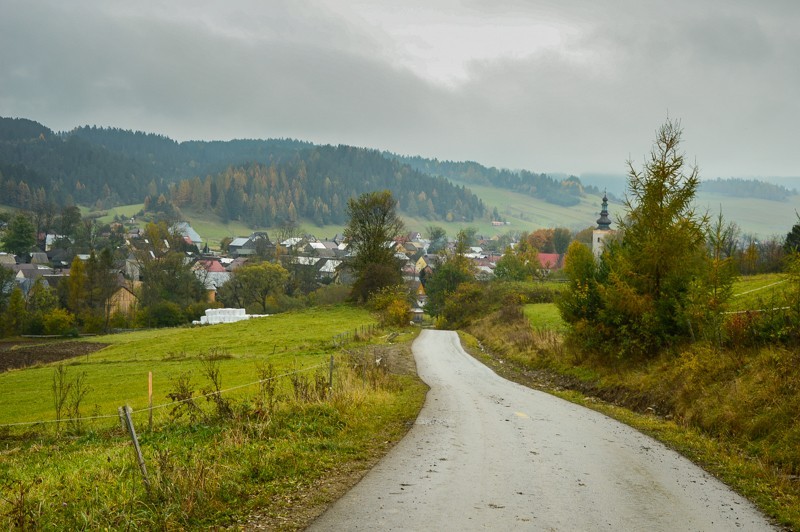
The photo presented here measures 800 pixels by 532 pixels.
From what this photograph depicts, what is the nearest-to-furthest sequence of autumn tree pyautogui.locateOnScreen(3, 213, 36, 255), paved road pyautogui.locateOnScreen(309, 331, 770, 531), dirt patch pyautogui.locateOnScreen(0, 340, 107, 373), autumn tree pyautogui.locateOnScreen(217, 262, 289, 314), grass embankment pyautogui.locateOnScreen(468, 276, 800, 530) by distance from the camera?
paved road pyautogui.locateOnScreen(309, 331, 770, 531), grass embankment pyautogui.locateOnScreen(468, 276, 800, 530), dirt patch pyautogui.locateOnScreen(0, 340, 107, 373), autumn tree pyautogui.locateOnScreen(217, 262, 289, 314), autumn tree pyautogui.locateOnScreen(3, 213, 36, 255)

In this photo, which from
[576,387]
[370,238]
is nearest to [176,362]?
[576,387]

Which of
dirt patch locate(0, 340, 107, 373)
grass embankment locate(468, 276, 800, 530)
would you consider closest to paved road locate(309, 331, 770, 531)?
grass embankment locate(468, 276, 800, 530)

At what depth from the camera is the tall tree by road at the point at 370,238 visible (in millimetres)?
69250

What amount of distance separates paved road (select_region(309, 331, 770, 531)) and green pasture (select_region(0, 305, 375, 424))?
8956 millimetres

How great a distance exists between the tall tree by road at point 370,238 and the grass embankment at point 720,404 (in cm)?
4225

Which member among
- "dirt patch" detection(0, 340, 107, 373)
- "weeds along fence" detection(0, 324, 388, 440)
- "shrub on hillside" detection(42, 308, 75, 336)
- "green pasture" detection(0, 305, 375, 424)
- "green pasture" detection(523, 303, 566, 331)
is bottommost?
"shrub on hillside" detection(42, 308, 75, 336)

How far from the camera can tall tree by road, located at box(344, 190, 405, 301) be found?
69.2 meters

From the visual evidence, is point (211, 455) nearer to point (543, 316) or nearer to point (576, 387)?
point (576, 387)

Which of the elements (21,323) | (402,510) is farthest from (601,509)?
(21,323)

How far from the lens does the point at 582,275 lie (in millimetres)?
27984

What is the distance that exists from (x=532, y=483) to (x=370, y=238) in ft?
197

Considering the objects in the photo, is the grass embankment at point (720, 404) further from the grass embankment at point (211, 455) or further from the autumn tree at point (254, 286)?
the autumn tree at point (254, 286)

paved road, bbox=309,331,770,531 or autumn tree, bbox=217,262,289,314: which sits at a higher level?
paved road, bbox=309,331,770,531

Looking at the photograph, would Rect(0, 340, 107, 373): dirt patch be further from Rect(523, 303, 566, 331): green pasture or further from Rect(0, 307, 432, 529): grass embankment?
Rect(523, 303, 566, 331): green pasture
